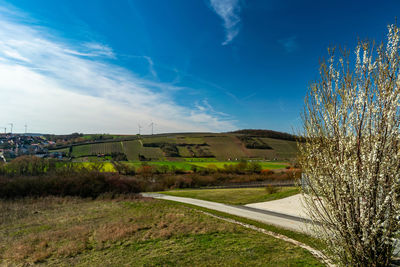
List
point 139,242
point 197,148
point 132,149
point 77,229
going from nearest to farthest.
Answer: point 139,242 → point 77,229 → point 132,149 → point 197,148

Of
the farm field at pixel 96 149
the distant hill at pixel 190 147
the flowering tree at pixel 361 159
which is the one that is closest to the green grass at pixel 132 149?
the distant hill at pixel 190 147

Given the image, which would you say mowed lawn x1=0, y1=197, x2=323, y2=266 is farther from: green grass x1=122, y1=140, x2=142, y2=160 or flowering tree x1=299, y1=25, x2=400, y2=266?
green grass x1=122, y1=140, x2=142, y2=160

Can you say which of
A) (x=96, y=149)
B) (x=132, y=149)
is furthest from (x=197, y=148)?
(x=96, y=149)

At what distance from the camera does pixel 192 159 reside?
84.1 m

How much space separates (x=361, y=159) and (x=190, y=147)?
9169 centimetres

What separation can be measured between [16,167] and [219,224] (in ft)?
137

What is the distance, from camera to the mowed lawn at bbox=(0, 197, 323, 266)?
10898mm

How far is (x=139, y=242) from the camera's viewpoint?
1402cm

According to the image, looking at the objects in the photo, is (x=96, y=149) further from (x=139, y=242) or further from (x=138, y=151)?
(x=139, y=242)

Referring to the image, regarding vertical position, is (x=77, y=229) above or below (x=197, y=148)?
below

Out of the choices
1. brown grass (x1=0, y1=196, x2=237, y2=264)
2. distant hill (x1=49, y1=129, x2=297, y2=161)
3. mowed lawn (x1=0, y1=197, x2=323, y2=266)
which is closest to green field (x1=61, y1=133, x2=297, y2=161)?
distant hill (x1=49, y1=129, x2=297, y2=161)

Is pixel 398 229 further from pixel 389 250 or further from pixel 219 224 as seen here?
pixel 219 224

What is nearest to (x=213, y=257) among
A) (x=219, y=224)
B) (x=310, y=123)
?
(x=219, y=224)

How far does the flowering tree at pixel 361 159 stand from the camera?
17.0 feet
